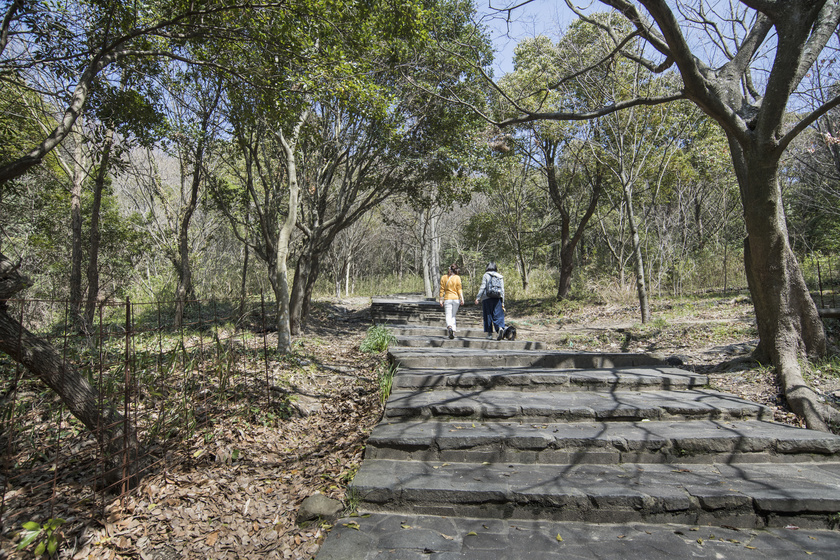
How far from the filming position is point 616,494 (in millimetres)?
3199

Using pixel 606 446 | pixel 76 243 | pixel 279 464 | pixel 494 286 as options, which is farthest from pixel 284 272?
pixel 606 446

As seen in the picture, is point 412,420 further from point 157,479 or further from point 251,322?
point 251,322

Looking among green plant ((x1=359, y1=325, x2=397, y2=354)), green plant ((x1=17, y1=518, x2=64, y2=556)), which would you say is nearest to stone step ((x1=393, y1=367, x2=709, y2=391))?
green plant ((x1=359, y1=325, x2=397, y2=354))

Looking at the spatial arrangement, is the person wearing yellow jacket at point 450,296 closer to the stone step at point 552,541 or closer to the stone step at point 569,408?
the stone step at point 569,408

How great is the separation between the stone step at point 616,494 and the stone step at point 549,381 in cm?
154

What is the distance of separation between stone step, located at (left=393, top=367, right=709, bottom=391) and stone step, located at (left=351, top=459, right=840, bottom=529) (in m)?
1.54

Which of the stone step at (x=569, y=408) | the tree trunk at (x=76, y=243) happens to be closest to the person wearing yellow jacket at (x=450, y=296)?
the stone step at (x=569, y=408)

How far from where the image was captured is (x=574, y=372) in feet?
17.8

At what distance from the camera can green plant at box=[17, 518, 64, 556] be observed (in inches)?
112

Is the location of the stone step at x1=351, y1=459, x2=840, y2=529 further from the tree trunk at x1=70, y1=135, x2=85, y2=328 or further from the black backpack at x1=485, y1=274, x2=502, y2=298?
the tree trunk at x1=70, y1=135, x2=85, y2=328

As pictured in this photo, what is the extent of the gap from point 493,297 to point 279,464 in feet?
16.6

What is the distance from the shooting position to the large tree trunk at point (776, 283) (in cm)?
514

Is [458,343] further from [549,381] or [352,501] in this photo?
[352,501]

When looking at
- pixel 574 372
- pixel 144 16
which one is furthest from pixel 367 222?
pixel 574 372
